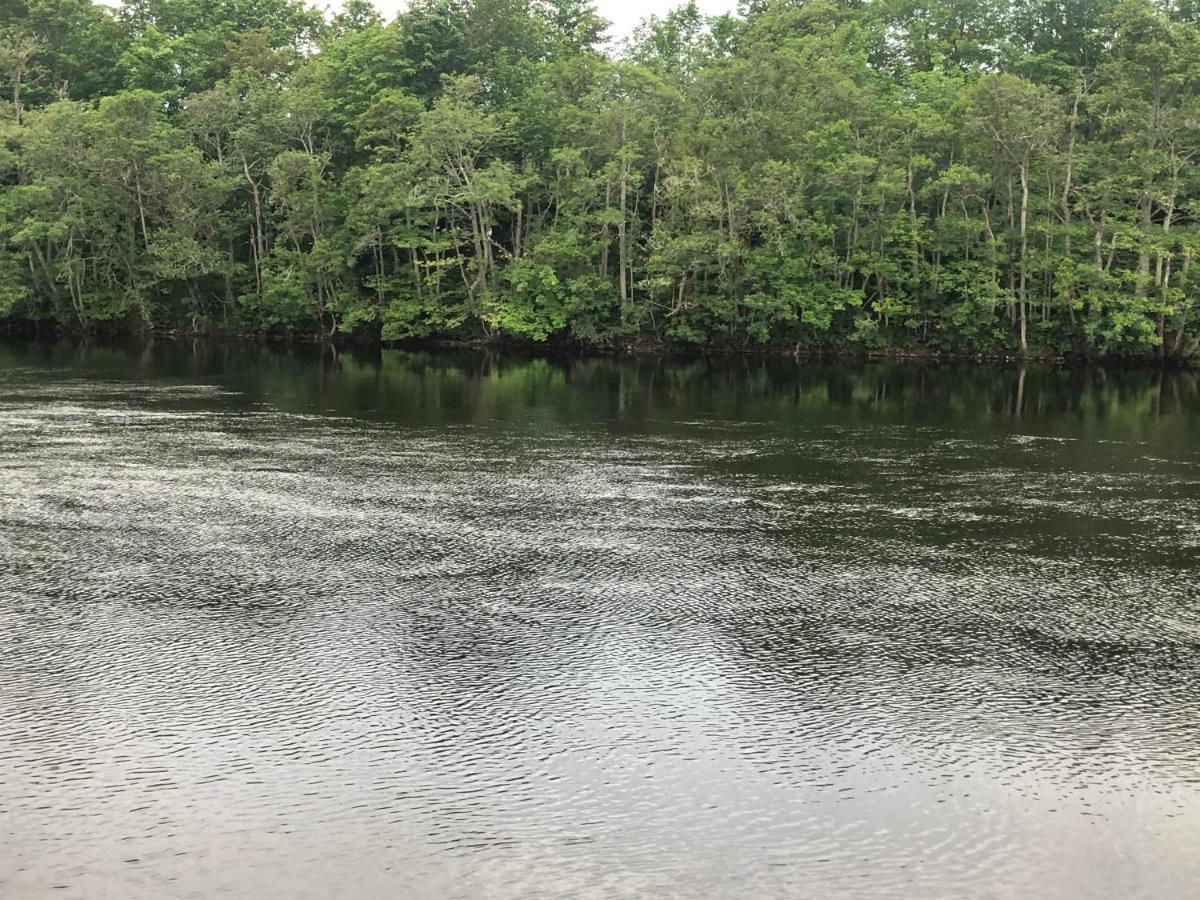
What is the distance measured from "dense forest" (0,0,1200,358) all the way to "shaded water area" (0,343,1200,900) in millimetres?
21915

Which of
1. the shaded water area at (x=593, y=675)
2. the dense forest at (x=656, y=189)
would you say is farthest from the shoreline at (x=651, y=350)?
the shaded water area at (x=593, y=675)

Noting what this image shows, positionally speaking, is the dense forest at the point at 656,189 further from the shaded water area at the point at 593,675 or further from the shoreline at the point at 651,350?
the shaded water area at the point at 593,675

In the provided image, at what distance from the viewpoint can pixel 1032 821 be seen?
5.12 m

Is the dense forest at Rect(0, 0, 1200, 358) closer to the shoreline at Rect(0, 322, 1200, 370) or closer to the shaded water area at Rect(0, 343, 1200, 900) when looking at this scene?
Answer: the shoreline at Rect(0, 322, 1200, 370)

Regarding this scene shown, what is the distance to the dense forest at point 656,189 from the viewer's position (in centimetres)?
3431

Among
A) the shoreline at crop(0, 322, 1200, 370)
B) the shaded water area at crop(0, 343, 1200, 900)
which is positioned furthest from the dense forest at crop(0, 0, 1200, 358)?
the shaded water area at crop(0, 343, 1200, 900)

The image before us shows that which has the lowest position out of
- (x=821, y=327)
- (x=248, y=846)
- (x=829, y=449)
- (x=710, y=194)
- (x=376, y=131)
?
(x=248, y=846)

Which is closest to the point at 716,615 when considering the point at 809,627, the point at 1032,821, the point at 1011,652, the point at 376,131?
the point at 809,627

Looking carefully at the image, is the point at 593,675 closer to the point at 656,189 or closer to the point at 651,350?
the point at 651,350

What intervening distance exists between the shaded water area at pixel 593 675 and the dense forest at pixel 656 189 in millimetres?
21915

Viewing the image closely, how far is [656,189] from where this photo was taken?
37.7 m

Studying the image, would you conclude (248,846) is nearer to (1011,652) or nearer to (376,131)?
(1011,652)

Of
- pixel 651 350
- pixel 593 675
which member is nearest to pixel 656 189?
pixel 651 350

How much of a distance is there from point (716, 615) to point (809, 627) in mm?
707
